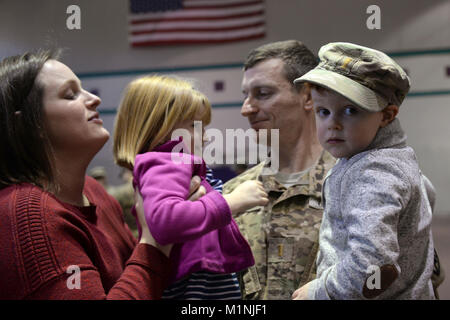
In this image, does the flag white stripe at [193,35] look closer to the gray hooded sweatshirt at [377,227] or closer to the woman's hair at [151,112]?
the woman's hair at [151,112]

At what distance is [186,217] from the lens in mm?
804

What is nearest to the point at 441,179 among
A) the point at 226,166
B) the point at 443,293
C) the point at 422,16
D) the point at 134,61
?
the point at 443,293

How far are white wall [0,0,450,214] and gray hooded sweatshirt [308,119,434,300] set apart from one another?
0.15 metres

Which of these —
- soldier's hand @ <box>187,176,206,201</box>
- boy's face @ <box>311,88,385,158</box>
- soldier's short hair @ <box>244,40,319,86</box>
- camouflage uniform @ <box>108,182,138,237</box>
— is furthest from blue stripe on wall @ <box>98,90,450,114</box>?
camouflage uniform @ <box>108,182,138,237</box>

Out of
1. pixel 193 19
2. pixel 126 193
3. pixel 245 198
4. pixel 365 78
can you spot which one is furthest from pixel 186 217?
pixel 126 193

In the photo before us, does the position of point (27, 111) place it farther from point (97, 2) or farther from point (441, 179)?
point (441, 179)

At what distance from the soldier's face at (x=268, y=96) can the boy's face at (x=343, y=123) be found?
1.36ft

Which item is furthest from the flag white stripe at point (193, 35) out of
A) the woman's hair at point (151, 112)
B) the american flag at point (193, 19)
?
the woman's hair at point (151, 112)

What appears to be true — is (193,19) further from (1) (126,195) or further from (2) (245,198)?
(1) (126,195)

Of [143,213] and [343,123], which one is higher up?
[343,123]

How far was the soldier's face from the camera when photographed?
1141 mm

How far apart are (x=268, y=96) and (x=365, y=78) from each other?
471mm

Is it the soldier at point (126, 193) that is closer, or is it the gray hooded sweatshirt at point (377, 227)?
the gray hooded sweatshirt at point (377, 227)

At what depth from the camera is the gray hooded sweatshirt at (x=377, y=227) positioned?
64 cm
